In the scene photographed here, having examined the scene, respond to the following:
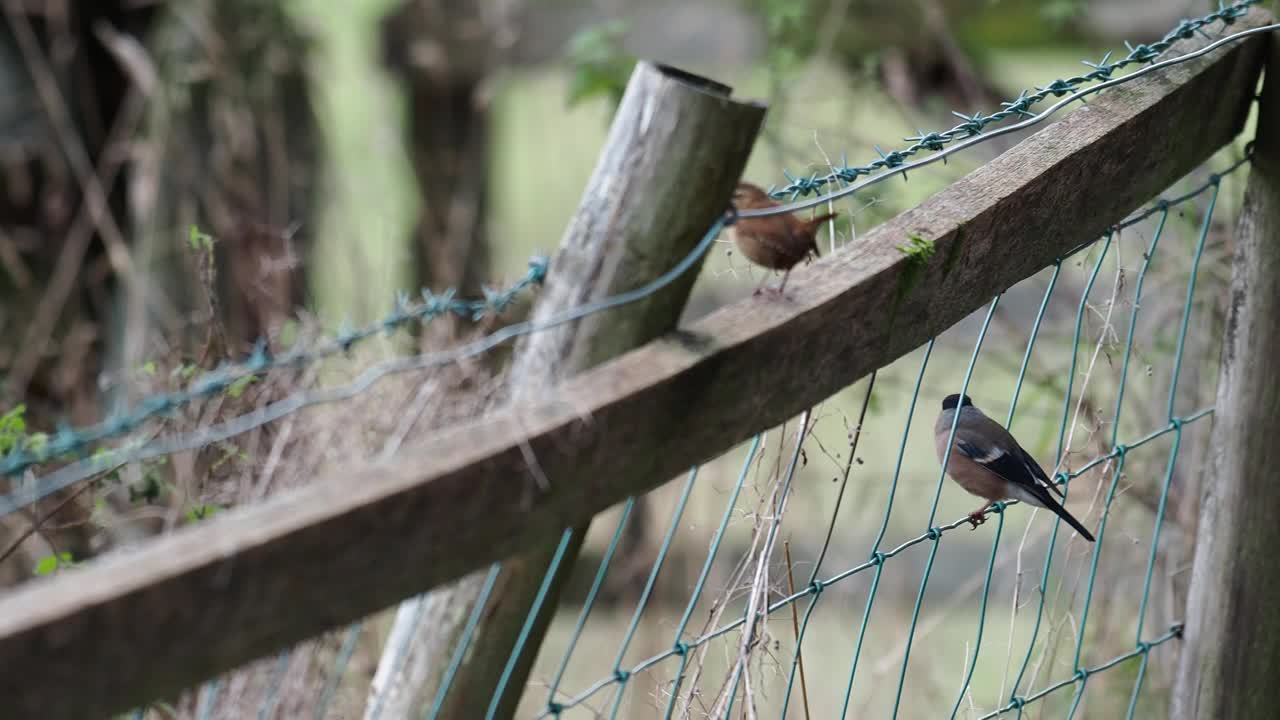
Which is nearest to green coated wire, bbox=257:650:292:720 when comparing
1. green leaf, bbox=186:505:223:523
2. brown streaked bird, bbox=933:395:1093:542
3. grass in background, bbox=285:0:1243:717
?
green leaf, bbox=186:505:223:523

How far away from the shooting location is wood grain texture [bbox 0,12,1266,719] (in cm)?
101

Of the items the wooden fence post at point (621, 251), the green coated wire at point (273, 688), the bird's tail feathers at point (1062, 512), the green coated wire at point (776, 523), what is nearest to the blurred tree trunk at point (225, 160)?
the green coated wire at point (273, 688)

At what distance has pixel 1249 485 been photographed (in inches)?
87.4

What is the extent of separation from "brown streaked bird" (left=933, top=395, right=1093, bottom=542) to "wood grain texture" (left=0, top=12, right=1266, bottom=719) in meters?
0.58

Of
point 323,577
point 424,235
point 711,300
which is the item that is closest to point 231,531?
point 323,577

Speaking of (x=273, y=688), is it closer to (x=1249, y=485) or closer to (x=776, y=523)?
(x=776, y=523)

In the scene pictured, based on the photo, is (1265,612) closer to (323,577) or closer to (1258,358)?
(1258,358)

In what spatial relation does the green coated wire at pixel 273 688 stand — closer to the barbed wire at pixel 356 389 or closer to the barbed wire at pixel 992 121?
the barbed wire at pixel 356 389

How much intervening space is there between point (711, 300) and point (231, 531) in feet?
13.2

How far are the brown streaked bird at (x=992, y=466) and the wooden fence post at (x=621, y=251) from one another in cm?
82

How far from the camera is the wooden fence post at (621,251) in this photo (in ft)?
4.81

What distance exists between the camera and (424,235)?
6031mm

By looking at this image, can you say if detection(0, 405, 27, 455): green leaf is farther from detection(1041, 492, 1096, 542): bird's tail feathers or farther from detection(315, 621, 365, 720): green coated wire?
detection(1041, 492, 1096, 542): bird's tail feathers

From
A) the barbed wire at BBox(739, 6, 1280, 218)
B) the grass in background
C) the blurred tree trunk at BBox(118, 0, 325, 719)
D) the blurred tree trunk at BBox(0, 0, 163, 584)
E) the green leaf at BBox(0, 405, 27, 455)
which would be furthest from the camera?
the blurred tree trunk at BBox(118, 0, 325, 719)
